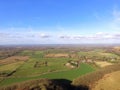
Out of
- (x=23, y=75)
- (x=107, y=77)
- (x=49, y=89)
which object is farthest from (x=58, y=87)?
(x=23, y=75)

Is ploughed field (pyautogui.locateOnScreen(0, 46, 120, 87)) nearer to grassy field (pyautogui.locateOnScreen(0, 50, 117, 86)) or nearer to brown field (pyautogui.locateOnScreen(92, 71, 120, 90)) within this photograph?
grassy field (pyautogui.locateOnScreen(0, 50, 117, 86))

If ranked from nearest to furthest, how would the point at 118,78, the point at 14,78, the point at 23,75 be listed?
the point at 118,78 < the point at 14,78 < the point at 23,75

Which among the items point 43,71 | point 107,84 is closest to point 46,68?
point 43,71

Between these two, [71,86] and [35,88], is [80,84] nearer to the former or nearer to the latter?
[71,86]

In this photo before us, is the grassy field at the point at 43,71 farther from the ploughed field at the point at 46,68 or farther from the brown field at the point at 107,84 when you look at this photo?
the brown field at the point at 107,84

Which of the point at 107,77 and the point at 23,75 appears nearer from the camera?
the point at 107,77

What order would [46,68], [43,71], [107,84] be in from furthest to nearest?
[46,68] < [43,71] < [107,84]

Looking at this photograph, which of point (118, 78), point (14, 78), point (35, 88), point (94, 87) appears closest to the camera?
point (35, 88)

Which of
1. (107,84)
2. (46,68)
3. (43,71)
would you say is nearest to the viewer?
(107,84)

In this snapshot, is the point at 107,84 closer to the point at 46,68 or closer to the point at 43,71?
the point at 43,71

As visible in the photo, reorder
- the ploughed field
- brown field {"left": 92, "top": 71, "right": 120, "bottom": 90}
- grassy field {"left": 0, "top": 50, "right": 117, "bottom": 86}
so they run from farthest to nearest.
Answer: the ploughed field → grassy field {"left": 0, "top": 50, "right": 117, "bottom": 86} → brown field {"left": 92, "top": 71, "right": 120, "bottom": 90}

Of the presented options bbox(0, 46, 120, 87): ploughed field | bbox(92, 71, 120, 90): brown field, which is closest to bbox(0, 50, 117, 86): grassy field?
A: bbox(0, 46, 120, 87): ploughed field
